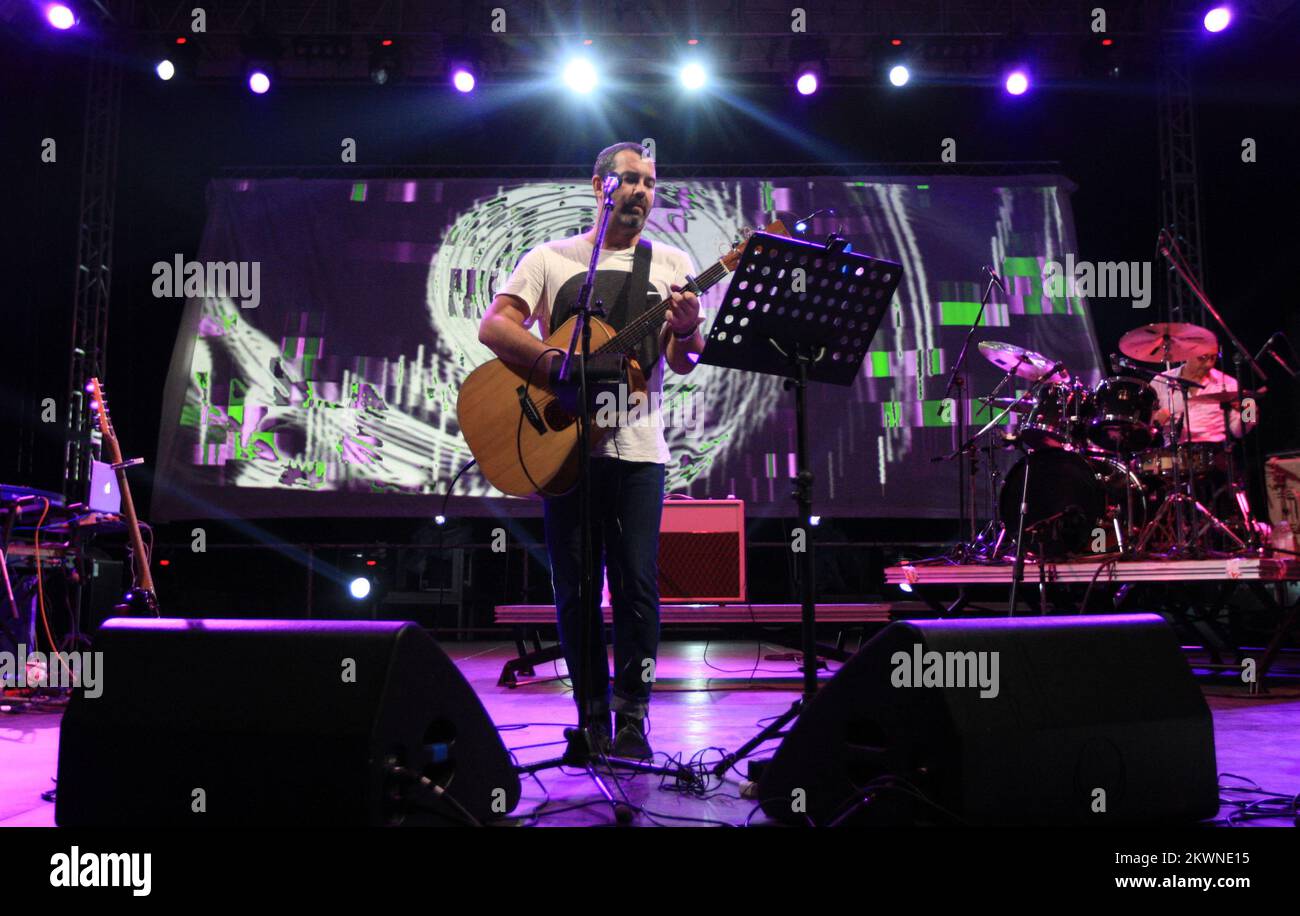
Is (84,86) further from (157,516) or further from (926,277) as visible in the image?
(926,277)

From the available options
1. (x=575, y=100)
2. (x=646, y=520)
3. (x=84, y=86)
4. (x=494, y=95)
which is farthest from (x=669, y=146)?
(x=646, y=520)

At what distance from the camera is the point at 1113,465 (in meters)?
5.92

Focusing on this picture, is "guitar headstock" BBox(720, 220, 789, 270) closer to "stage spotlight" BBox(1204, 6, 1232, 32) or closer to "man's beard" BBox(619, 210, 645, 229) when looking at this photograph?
"man's beard" BBox(619, 210, 645, 229)

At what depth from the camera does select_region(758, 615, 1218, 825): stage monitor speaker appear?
1.78m

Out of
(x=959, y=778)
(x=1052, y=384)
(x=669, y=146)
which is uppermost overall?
(x=669, y=146)

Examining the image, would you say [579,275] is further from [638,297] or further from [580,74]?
[580,74]

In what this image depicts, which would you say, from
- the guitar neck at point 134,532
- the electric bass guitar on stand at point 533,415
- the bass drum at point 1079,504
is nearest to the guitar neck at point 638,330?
the electric bass guitar on stand at point 533,415

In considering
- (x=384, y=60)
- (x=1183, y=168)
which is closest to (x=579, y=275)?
(x=384, y=60)

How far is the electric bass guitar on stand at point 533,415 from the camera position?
288 cm

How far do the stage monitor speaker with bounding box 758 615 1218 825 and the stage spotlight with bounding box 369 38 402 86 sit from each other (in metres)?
7.33

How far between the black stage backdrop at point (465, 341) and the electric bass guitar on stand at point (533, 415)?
15.1 ft

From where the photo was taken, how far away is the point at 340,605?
8.16m

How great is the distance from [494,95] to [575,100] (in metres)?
0.72

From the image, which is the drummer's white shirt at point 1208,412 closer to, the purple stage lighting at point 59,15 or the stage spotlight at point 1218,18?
the stage spotlight at point 1218,18
